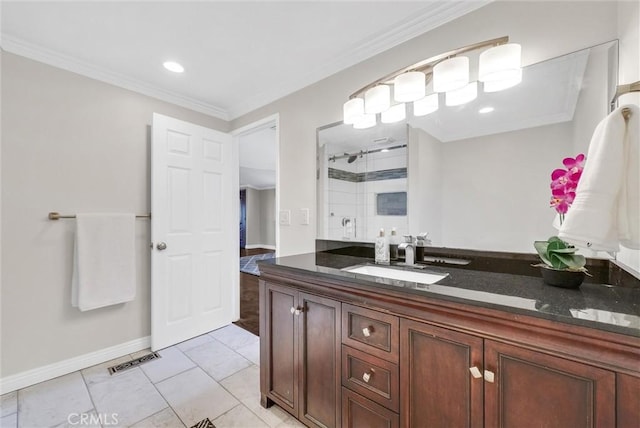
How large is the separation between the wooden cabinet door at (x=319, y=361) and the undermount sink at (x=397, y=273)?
0.24m

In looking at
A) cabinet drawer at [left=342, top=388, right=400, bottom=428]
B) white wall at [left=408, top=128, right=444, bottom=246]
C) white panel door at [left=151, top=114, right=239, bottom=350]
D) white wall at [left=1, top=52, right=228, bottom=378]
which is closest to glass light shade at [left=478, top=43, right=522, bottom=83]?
white wall at [left=408, top=128, right=444, bottom=246]

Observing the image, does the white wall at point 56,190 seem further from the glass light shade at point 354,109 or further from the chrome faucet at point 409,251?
the chrome faucet at point 409,251

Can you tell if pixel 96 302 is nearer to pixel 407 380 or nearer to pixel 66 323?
pixel 66 323

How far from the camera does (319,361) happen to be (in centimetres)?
124

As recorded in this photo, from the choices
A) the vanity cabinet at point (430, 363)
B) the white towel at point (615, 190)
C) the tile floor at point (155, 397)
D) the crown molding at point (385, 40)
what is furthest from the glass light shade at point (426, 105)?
the tile floor at point (155, 397)

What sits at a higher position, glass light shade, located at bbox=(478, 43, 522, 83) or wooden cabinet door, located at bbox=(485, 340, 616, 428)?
glass light shade, located at bbox=(478, 43, 522, 83)

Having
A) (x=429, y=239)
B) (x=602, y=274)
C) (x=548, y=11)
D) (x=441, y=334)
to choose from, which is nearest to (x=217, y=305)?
(x=429, y=239)

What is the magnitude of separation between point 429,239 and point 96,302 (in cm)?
240

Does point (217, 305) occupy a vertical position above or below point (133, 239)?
below

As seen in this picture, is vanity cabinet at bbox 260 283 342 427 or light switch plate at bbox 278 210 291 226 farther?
light switch plate at bbox 278 210 291 226

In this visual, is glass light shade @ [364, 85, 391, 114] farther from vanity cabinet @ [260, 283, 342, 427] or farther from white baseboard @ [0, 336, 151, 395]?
white baseboard @ [0, 336, 151, 395]

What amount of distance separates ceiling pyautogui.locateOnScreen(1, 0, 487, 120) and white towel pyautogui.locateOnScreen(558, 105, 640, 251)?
1049mm

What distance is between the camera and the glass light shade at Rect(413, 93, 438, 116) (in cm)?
149

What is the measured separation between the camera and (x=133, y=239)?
2180mm
